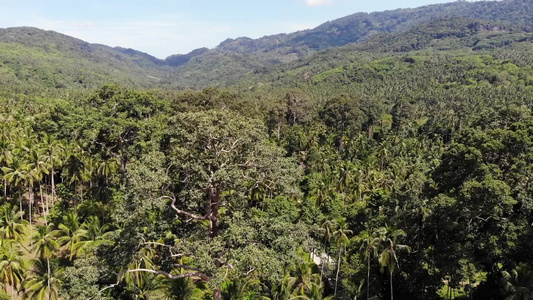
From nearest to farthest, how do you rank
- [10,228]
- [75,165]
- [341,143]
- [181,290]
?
[181,290] < [10,228] < [75,165] < [341,143]

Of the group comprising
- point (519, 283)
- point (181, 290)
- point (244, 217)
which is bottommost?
point (181, 290)

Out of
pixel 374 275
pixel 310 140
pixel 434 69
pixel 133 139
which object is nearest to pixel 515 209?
pixel 374 275

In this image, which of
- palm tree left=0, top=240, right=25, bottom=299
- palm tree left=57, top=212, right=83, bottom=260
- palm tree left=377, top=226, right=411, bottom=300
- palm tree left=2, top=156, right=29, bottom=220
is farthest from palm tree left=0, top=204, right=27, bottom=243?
palm tree left=377, top=226, right=411, bottom=300

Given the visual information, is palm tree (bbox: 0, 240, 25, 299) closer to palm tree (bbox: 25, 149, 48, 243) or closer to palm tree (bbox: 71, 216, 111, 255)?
palm tree (bbox: 71, 216, 111, 255)

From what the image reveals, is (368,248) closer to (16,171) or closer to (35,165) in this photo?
(16,171)

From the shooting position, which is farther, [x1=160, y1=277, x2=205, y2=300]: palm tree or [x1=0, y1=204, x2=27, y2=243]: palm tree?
[x1=0, y1=204, x2=27, y2=243]: palm tree

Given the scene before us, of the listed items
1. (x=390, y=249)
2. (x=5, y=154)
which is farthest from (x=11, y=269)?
(x=390, y=249)

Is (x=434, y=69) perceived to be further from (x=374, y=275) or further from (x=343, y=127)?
(x=374, y=275)

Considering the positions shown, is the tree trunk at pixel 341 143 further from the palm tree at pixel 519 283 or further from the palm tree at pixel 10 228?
the palm tree at pixel 10 228

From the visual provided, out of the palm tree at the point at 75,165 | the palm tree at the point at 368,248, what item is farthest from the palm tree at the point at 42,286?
the palm tree at the point at 368,248

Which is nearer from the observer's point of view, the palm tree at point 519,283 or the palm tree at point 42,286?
the palm tree at point 519,283

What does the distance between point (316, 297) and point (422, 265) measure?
10.3 meters

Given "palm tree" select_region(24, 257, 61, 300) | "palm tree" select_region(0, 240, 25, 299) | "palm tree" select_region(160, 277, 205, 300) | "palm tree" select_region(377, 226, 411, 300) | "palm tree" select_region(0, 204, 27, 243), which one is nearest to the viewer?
"palm tree" select_region(160, 277, 205, 300)

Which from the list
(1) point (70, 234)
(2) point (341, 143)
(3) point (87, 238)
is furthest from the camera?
(2) point (341, 143)
